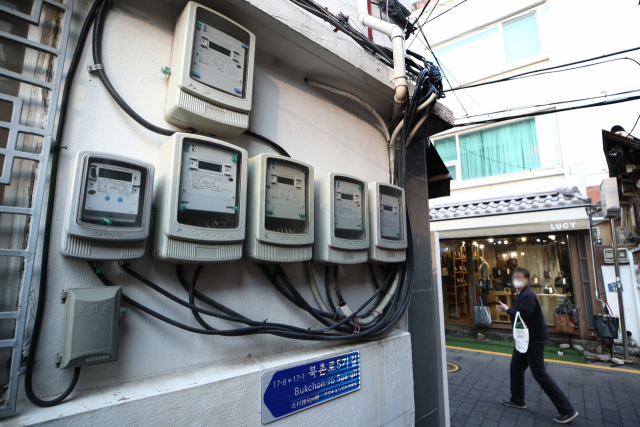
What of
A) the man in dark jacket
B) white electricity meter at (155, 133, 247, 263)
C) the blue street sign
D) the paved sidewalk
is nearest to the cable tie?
white electricity meter at (155, 133, 247, 263)

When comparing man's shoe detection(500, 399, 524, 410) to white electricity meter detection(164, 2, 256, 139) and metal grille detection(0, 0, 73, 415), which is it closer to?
white electricity meter detection(164, 2, 256, 139)

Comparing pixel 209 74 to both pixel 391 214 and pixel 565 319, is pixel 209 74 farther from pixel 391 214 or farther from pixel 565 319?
pixel 565 319

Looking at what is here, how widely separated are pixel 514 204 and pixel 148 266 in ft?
27.0

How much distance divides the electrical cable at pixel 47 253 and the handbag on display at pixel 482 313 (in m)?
7.76

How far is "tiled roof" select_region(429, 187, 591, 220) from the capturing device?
7.18 m

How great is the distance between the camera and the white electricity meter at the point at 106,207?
1.35 metres

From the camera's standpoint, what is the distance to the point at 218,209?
1.72 metres

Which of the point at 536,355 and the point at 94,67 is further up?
the point at 94,67

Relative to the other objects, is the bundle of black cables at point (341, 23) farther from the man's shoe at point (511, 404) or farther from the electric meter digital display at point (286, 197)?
the man's shoe at point (511, 404)

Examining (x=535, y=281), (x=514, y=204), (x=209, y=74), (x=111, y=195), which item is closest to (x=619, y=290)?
(x=535, y=281)

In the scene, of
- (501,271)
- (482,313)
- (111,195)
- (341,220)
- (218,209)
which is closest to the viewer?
(111,195)

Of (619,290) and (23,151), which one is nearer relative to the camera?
(23,151)

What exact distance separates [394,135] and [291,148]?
1158 mm

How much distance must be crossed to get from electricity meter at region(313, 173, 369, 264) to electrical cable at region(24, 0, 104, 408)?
1.39 meters
